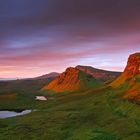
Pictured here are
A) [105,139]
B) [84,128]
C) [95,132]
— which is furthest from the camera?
[84,128]

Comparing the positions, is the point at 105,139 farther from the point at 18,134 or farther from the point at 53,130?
the point at 18,134

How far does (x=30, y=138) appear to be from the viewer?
17875 cm

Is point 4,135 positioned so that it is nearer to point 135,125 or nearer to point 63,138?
point 63,138

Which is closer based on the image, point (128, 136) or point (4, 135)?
point (128, 136)

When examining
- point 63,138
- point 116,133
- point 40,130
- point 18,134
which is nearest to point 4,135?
point 18,134

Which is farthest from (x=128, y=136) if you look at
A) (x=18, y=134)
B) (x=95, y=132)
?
Answer: (x=18, y=134)

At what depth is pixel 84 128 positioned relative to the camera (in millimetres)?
197500

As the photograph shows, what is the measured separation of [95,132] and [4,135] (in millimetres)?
55763

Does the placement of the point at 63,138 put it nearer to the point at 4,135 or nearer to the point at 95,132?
the point at 95,132

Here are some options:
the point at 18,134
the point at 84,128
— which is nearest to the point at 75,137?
the point at 84,128

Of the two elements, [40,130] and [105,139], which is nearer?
[105,139]

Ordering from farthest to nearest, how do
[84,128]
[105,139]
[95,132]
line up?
[84,128] < [95,132] < [105,139]

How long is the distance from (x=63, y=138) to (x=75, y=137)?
7.35 m

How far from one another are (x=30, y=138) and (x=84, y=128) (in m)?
37.6
